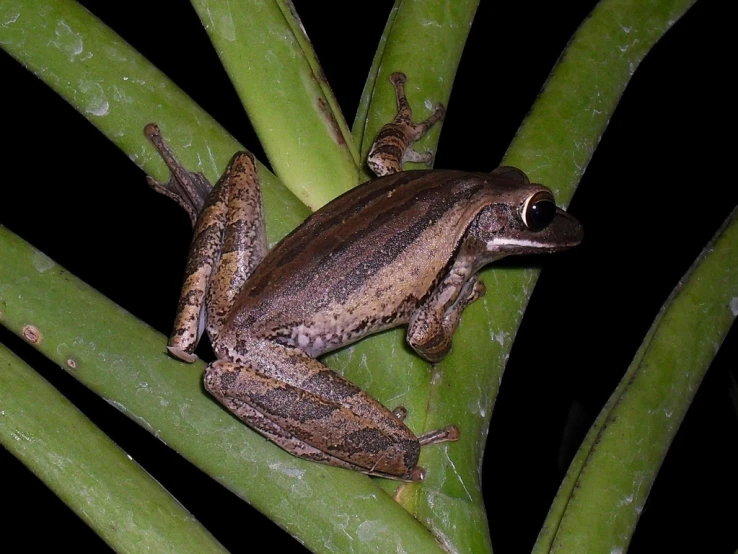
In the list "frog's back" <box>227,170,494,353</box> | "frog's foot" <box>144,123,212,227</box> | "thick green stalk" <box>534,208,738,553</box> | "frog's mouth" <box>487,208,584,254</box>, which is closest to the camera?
"thick green stalk" <box>534,208,738,553</box>

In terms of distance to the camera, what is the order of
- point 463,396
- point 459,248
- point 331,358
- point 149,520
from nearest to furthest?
point 149,520 → point 463,396 → point 331,358 → point 459,248

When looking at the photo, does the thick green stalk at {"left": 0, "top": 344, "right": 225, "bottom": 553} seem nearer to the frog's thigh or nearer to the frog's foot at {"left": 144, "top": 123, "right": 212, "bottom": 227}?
the frog's thigh

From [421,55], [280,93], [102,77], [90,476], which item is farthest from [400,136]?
[90,476]

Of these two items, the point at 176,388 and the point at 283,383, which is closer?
the point at 176,388

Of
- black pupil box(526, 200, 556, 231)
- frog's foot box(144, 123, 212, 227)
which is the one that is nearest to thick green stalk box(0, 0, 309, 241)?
frog's foot box(144, 123, 212, 227)

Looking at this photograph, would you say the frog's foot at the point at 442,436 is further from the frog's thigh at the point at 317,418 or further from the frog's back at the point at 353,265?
the frog's back at the point at 353,265

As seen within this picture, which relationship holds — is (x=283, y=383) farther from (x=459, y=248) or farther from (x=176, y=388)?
(x=459, y=248)

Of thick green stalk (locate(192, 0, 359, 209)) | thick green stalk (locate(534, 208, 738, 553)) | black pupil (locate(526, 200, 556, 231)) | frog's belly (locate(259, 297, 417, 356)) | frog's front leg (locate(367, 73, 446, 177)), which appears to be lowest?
thick green stalk (locate(534, 208, 738, 553))

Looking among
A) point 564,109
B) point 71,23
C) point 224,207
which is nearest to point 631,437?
point 564,109
